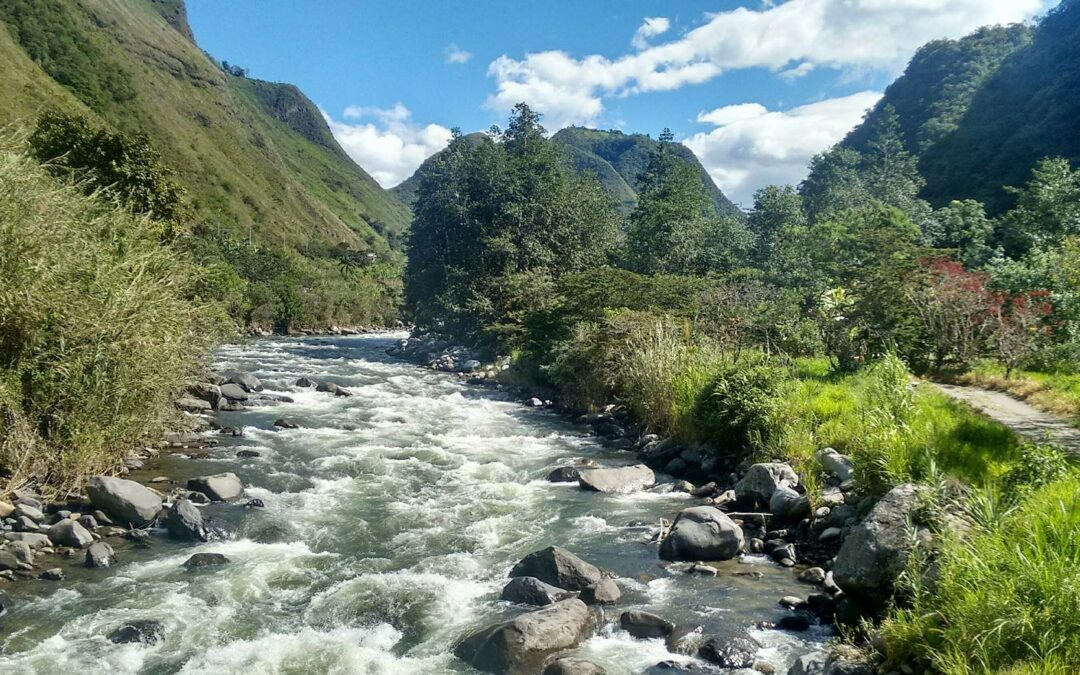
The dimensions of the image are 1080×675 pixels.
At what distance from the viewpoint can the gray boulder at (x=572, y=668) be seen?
7398 millimetres

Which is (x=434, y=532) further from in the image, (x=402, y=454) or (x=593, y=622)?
(x=402, y=454)

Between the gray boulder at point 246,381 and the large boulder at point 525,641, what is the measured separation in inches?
848

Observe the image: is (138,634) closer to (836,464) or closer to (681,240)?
(836,464)

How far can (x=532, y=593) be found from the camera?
375 inches

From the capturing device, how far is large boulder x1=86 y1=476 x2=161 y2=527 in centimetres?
1185

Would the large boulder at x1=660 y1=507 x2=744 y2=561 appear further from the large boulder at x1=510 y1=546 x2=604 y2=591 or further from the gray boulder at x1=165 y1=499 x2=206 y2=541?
the gray boulder at x1=165 y1=499 x2=206 y2=541

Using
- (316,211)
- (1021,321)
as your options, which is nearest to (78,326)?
(1021,321)

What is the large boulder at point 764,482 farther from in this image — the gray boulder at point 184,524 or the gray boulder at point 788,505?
the gray boulder at point 184,524

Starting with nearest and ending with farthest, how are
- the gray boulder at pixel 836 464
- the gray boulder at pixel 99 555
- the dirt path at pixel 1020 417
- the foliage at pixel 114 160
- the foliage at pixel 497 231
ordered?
the gray boulder at pixel 99 555
the dirt path at pixel 1020 417
the gray boulder at pixel 836 464
the foliage at pixel 114 160
the foliage at pixel 497 231

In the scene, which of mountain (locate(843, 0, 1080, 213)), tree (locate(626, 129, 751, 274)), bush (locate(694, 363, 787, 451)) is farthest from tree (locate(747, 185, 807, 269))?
bush (locate(694, 363, 787, 451))

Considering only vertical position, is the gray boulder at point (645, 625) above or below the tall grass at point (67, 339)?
below

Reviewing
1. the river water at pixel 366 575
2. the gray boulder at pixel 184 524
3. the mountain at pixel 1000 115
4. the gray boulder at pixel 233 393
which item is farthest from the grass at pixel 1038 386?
the mountain at pixel 1000 115

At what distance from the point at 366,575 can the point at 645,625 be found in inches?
171

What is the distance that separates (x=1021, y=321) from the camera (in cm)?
1596
